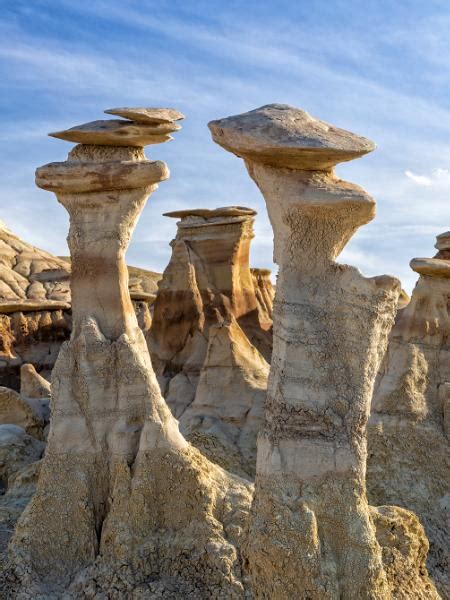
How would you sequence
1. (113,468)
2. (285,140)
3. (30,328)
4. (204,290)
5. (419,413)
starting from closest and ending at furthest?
(285,140) < (113,468) < (419,413) < (204,290) < (30,328)

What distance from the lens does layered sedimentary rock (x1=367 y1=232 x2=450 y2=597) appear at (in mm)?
11969

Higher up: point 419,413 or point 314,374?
A: point 314,374

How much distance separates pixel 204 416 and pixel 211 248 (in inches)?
219

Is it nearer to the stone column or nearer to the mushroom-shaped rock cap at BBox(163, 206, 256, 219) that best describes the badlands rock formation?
the mushroom-shaped rock cap at BBox(163, 206, 256, 219)

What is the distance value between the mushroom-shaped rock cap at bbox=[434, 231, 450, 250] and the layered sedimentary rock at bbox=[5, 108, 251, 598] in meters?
7.73

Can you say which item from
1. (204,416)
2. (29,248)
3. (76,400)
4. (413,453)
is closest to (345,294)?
(76,400)

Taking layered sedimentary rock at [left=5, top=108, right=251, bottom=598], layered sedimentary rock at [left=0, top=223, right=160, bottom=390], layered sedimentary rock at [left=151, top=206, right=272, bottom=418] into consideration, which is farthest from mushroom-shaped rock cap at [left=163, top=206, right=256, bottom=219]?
layered sedimentary rock at [left=5, top=108, right=251, bottom=598]

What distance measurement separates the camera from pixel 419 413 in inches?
497

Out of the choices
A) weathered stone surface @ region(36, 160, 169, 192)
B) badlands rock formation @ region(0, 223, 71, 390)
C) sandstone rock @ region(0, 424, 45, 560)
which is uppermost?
weathered stone surface @ region(36, 160, 169, 192)

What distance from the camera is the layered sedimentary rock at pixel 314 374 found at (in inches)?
284

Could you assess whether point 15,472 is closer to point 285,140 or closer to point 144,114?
point 144,114

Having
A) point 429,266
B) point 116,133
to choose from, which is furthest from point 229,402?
point 116,133

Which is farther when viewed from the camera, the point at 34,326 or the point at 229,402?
the point at 34,326

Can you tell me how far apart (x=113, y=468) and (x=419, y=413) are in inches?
191
